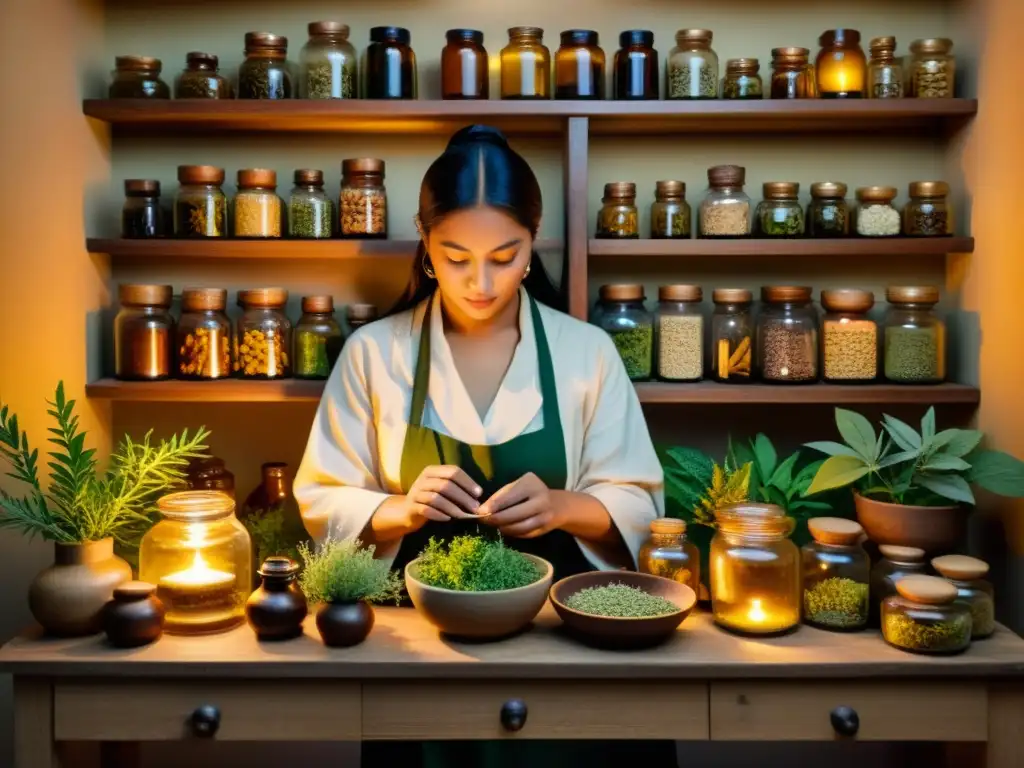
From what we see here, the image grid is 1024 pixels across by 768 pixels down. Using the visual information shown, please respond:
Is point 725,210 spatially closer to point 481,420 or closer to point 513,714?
point 481,420

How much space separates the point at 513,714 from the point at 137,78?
1.63 m

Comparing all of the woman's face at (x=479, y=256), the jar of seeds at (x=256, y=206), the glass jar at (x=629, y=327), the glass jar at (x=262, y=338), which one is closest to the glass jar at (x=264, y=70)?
the jar of seeds at (x=256, y=206)

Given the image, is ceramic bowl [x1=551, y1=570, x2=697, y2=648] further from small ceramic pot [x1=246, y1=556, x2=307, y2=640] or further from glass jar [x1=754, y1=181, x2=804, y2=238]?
glass jar [x1=754, y1=181, x2=804, y2=238]

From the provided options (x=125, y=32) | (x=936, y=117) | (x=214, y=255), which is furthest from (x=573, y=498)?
(x=125, y=32)

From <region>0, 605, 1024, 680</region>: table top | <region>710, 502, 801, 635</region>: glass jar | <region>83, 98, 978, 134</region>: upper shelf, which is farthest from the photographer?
<region>83, 98, 978, 134</region>: upper shelf

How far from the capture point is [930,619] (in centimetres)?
162

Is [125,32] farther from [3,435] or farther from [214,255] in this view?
[3,435]

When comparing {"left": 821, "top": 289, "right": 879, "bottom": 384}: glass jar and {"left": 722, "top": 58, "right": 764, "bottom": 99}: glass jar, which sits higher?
{"left": 722, "top": 58, "right": 764, "bottom": 99}: glass jar

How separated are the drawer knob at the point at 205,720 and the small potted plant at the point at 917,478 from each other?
1.14 metres

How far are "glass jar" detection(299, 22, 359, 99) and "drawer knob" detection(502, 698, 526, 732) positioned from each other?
4.45 ft

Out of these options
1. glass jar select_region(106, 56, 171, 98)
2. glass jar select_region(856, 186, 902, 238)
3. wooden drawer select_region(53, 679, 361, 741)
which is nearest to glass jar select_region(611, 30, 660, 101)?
glass jar select_region(856, 186, 902, 238)

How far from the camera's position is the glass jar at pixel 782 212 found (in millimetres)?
2217

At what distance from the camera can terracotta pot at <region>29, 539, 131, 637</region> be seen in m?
1.69

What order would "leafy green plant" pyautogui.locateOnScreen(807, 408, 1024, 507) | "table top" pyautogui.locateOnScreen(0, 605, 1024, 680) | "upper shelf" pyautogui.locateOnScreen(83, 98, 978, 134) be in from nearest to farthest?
"table top" pyautogui.locateOnScreen(0, 605, 1024, 680), "leafy green plant" pyautogui.locateOnScreen(807, 408, 1024, 507), "upper shelf" pyautogui.locateOnScreen(83, 98, 978, 134)
